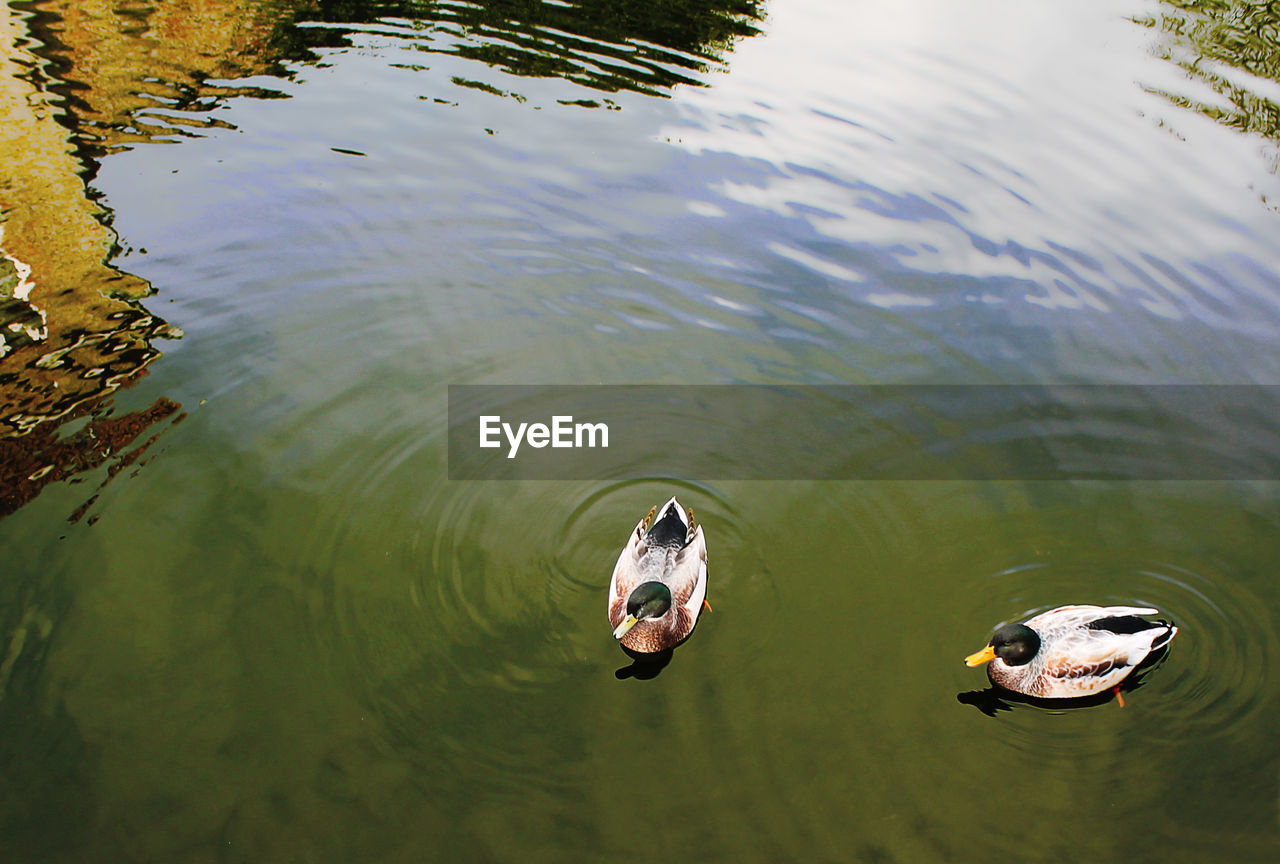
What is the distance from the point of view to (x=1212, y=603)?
5.67m

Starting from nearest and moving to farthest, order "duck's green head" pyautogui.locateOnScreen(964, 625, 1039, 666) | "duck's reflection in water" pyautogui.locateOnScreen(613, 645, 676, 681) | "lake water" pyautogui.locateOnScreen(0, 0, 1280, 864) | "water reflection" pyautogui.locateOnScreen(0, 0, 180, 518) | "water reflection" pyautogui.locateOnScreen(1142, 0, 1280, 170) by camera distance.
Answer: "lake water" pyautogui.locateOnScreen(0, 0, 1280, 864)
"duck's green head" pyautogui.locateOnScreen(964, 625, 1039, 666)
"duck's reflection in water" pyautogui.locateOnScreen(613, 645, 676, 681)
"water reflection" pyautogui.locateOnScreen(0, 0, 180, 518)
"water reflection" pyautogui.locateOnScreen(1142, 0, 1280, 170)

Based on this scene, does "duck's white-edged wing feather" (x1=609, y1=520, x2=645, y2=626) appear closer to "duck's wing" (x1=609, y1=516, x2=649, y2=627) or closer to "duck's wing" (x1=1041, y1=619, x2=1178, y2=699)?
"duck's wing" (x1=609, y1=516, x2=649, y2=627)

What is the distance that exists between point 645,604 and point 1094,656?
2832 mm

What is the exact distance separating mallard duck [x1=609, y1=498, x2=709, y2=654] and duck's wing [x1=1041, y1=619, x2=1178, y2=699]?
2.30 m

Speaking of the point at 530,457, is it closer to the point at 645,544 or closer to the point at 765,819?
the point at 645,544

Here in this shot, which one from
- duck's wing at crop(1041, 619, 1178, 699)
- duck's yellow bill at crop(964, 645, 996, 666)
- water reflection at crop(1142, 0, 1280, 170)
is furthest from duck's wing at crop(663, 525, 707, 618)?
water reflection at crop(1142, 0, 1280, 170)

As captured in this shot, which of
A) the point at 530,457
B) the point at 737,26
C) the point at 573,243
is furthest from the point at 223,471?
the point at 737,26

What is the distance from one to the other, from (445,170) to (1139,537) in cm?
870

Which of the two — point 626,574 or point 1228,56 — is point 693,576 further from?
point 1228,56

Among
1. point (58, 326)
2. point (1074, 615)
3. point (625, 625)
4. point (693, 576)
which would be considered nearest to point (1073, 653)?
point (1074, 615)

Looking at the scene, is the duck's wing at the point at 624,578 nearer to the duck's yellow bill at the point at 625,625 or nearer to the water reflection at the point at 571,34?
the duck's yellow bill at the point at 625,625

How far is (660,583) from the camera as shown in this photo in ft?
17.3

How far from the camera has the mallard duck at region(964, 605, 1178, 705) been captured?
5047 millimetres

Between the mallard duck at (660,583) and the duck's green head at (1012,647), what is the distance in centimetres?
187
